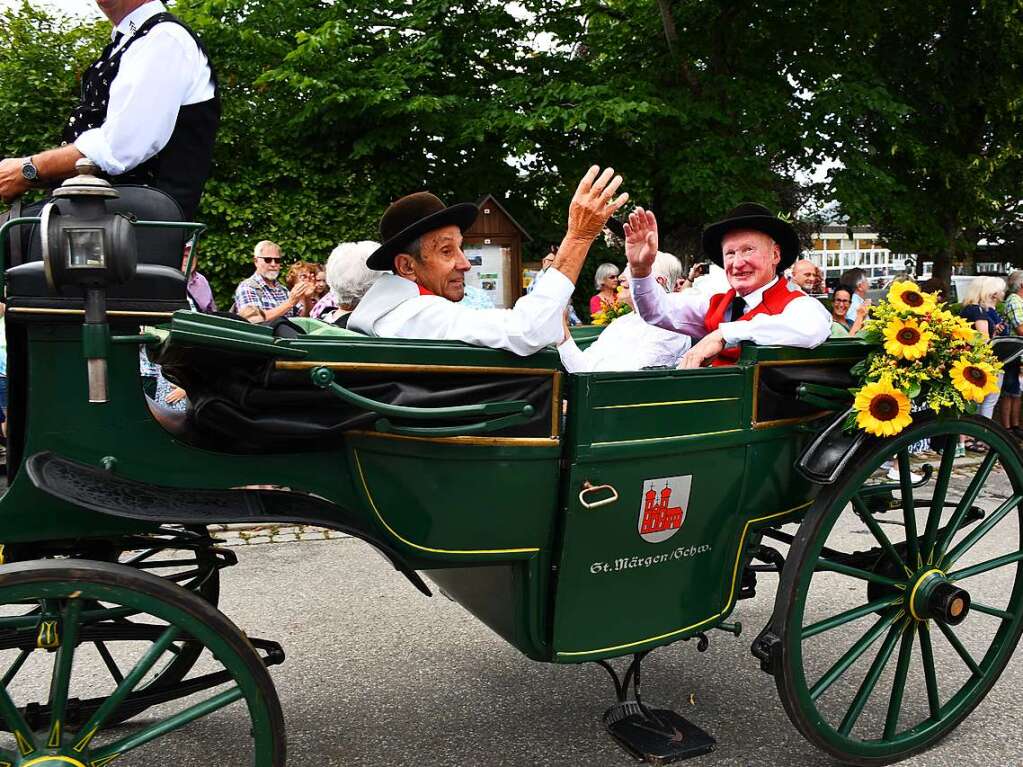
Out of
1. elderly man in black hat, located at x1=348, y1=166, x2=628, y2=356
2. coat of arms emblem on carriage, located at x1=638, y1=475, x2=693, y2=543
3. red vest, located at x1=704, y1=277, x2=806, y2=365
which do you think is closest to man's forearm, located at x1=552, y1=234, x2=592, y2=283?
elderly man in black hat, located at x1=348, y1=166, x2=628, y2=356

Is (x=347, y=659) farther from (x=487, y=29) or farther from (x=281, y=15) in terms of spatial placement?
(x=487, y=29)

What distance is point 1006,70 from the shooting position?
1130cm

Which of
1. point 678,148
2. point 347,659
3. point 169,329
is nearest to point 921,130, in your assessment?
point 678,148

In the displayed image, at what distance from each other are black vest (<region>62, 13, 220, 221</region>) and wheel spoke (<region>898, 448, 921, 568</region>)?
1.91 metres

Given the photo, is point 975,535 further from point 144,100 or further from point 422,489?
point 144,100

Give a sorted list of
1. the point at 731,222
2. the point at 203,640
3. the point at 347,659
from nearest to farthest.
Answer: the point at 203,640 < the point at 731,222 < the point at 347,659

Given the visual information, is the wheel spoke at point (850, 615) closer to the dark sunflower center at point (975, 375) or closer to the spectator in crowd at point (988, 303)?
the dark sunflower center at point (975, 375)

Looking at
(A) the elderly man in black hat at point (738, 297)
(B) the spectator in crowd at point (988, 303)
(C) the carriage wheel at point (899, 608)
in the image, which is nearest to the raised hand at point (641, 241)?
(A) the elderly man in black hat at point (738, 297)

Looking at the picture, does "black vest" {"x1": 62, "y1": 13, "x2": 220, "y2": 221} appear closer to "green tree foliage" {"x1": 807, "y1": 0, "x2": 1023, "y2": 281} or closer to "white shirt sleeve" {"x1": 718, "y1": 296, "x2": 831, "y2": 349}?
"white shirt sleeve" {"x1": 718, "y1": 296, "x2": 831, "y2": 349}

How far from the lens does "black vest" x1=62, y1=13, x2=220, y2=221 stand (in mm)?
1963

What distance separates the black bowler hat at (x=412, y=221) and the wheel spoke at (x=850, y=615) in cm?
141

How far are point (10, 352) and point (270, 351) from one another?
54cm

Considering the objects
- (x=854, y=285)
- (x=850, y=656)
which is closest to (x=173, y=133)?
(x=850, y=656)

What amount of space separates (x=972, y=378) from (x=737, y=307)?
0.74 m
